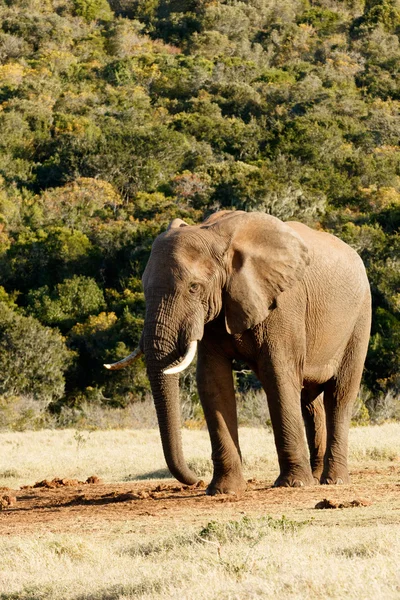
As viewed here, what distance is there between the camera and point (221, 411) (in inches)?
460

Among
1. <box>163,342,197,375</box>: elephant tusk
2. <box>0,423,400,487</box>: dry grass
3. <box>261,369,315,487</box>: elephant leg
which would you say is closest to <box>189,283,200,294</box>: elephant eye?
<box>163,342,197,375</box>: elephant tusk

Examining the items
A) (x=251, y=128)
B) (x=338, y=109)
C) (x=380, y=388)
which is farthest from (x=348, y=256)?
(x=338, y=109)

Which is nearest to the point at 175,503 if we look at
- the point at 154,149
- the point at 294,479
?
the point at 294,479

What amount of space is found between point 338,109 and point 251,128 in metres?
6.38

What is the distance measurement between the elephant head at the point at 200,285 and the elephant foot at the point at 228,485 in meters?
0.68

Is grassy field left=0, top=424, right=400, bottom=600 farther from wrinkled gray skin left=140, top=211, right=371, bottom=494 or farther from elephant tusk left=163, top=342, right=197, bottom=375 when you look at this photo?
elephant tusk left=163, top=342, right=197, bottom=375

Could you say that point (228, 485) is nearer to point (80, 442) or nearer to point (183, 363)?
point (183, 363)

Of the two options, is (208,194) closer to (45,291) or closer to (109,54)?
(45,291)

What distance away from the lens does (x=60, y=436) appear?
22250mm

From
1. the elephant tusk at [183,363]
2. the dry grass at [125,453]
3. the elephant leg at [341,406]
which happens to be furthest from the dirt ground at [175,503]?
the dry grass at [125,453]

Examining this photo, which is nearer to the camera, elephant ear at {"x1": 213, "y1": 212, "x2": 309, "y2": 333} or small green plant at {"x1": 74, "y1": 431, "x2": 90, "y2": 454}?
elephant ear at {"x1": 213, "y1": 212, "x2": 309, "y2": 333}

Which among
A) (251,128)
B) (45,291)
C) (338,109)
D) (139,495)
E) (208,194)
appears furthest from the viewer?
(338,109)

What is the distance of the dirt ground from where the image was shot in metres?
10.5

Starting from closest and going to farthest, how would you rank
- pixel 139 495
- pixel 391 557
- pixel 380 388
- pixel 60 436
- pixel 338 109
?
pixel 391 557 → pixel 139 495 → pixel 60 436 → pixel 380 388 → pixel 338 109
